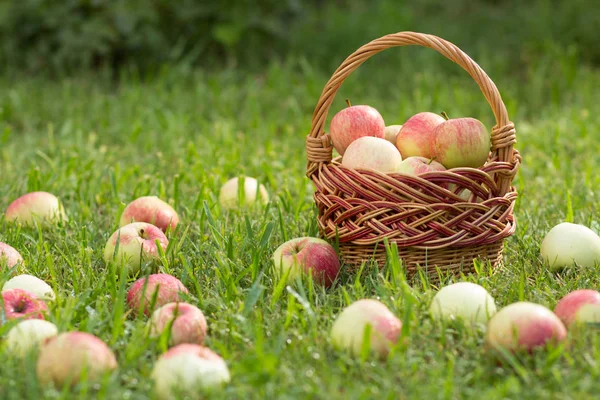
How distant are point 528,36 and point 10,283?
4892 mm

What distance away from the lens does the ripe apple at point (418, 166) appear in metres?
2.28

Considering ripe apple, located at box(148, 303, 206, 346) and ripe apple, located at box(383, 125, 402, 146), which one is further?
ripe apple, located at box(383, 125, 402, 146)

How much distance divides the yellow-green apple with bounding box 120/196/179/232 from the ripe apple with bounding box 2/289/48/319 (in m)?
0.72

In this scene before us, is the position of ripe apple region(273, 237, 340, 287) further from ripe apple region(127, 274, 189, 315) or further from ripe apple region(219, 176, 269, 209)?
ripe apple region(219, 176, 269, 209)

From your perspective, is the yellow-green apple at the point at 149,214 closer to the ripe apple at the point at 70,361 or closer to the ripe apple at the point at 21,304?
the ripe apple at the point at 21,304

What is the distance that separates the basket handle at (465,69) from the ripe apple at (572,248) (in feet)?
0.78

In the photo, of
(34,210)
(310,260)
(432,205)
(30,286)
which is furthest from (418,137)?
(34,210)

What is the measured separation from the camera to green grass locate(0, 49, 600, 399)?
1714 mm

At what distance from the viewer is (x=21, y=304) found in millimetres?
2002

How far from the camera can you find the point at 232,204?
3084 millimetres

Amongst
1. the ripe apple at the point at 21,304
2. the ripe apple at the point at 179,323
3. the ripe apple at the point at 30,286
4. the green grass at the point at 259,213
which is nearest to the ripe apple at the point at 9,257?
the green grass at the point at 259,213

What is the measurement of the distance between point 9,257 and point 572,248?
1830 millimetres

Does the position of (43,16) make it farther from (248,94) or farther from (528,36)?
(528,36)

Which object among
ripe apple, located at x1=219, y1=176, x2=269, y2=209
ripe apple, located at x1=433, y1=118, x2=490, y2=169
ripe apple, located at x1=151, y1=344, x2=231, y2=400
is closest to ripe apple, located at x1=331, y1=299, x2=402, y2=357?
ripe apple, located at x1=151, y1=344, x2=231, y2=400
